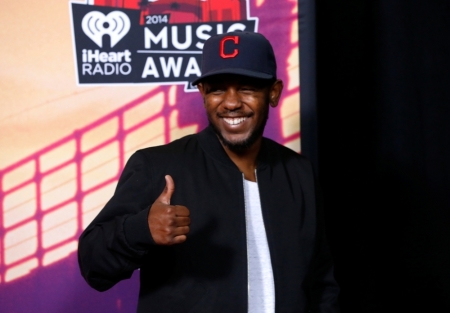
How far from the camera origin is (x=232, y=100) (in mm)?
1358

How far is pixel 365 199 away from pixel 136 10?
3.18 ft

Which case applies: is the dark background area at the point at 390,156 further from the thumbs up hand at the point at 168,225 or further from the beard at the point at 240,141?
the thumbs up hand at the point at 168,225

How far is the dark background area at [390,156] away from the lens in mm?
2023

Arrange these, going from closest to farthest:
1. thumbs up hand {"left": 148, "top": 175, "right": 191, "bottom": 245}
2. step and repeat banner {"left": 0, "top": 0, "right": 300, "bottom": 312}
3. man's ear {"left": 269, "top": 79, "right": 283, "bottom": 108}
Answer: thumbs up hand {"left": 148, "top": 175, "right": 191, "bottom": 245} < man's ear {"left": 269, "top": 79, "right": 283, "bottom": 108} < step and repeat banner {"left": 0, "top": 0, "right": 300, "bottom": 312}

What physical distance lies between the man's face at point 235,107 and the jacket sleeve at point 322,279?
0.26 metres

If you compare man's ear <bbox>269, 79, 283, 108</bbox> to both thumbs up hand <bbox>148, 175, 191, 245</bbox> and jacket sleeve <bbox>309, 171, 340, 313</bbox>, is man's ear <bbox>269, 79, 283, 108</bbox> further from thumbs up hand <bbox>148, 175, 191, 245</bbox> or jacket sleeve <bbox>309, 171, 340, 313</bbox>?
thumbs up hand <bbox>148, 175, 191, 245</bbox>

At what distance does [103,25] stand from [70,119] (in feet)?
0.99

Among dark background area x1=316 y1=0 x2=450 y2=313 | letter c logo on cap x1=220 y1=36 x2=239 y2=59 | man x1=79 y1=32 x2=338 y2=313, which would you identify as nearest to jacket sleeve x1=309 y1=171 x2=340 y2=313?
man x1=79 y1=32 x2=338 y2=313

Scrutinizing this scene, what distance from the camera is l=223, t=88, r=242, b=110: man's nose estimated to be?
53.4 inches

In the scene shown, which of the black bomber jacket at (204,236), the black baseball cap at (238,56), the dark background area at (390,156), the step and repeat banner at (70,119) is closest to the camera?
the black bomber jacket at (204,236)

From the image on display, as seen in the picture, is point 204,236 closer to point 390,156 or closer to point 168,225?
point 168,225

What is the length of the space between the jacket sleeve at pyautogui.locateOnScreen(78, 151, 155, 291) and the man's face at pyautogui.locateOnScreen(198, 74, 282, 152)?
0.20m

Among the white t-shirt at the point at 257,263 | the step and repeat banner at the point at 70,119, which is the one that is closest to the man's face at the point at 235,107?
the white t-shirt at the point at 257,263

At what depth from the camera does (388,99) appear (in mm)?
2049
